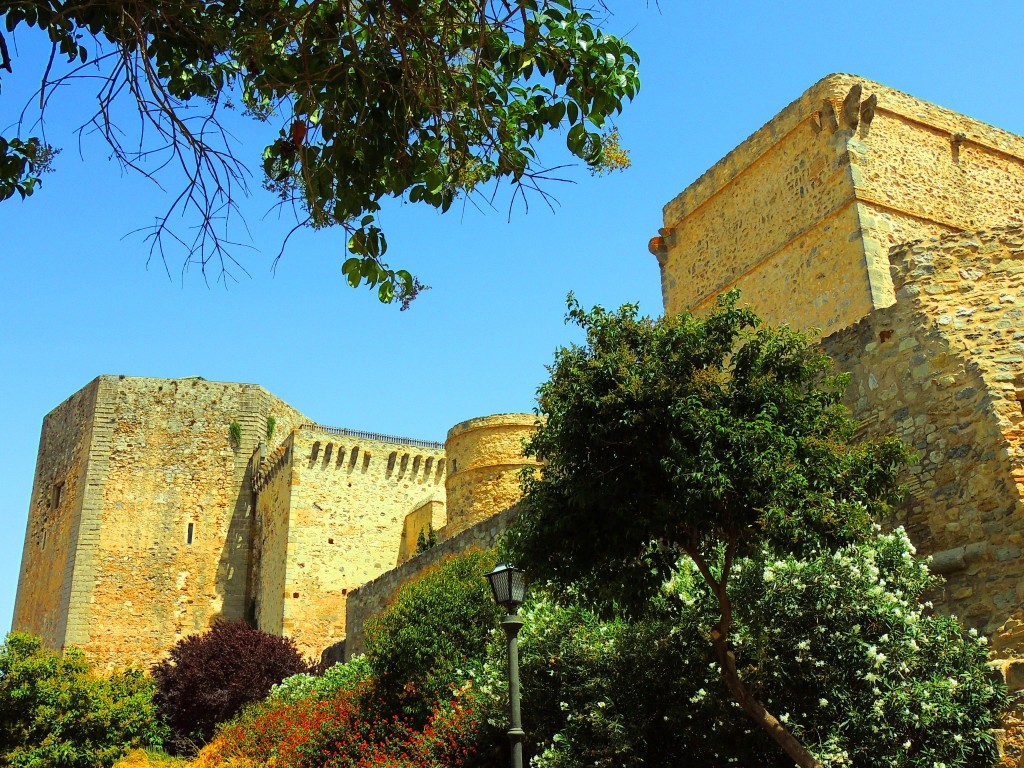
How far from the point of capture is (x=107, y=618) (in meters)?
27.1

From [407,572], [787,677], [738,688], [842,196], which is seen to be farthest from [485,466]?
[738,688]

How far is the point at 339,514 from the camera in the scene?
2609cm

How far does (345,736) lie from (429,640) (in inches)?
61.2

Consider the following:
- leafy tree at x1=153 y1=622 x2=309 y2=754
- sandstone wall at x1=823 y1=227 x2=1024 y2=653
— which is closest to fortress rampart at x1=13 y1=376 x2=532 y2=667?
leafy tree at x1=153 y1=622 x2=309 y2=754

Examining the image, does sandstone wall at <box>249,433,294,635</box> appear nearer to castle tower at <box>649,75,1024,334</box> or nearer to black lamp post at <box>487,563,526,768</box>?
castle tower at <box>649,75,1024,334</box>

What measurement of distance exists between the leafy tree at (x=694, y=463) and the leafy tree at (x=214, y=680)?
44.9 feet

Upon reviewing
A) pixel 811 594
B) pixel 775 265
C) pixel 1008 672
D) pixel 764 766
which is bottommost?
pixel 764 766

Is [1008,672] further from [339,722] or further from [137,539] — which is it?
[137,539]

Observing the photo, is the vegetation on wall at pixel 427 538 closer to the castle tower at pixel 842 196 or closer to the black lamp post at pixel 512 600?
the castle tower at pixel 842 196

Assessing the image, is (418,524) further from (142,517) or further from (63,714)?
(63,714)

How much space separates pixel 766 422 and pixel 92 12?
Result: 470 cm

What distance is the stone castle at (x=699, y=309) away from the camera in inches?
330

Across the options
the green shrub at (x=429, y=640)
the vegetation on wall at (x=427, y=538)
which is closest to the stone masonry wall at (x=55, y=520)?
the vegetation on wall at (x=427, y=538)

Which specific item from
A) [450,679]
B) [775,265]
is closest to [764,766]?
[450,679]
